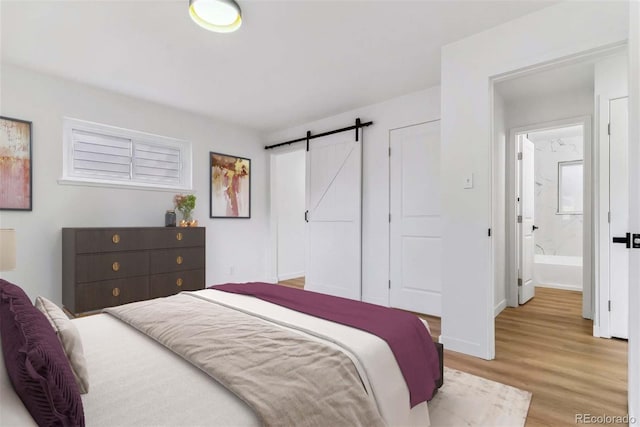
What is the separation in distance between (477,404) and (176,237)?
3205 millimetres

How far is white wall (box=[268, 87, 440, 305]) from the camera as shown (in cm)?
377

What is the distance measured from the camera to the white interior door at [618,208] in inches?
107

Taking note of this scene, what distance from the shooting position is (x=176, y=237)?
3617 millimetres

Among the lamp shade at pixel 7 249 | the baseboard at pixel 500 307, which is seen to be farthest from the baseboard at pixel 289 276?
the lamp shade at pixel 7 249

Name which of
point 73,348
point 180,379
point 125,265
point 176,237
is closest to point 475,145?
point 180,379

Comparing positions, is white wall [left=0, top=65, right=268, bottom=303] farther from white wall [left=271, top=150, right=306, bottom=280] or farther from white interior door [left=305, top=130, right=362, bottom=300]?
white interior door [left=305, top=130, right=362, bottom=300]

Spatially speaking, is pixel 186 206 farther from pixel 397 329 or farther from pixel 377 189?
pixel 397 329

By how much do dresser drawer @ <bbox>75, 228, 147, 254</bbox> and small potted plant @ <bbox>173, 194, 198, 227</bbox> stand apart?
2.09 feet

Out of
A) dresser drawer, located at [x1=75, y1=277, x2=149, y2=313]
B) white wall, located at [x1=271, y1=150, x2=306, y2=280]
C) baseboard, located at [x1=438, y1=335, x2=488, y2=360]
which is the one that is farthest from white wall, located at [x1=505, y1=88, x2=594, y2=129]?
dresser drawer, located at [x1=75, y1=277, x2=149, y2=313]

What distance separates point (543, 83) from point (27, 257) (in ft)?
17.4

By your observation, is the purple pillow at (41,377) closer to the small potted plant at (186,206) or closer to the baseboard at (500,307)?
the small potted plant at (186,206)

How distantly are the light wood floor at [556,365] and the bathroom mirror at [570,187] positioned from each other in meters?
2.81

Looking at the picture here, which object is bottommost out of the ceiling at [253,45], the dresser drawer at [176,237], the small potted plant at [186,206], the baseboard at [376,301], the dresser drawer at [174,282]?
the baseboard at [376,301]

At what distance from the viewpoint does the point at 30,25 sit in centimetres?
231
